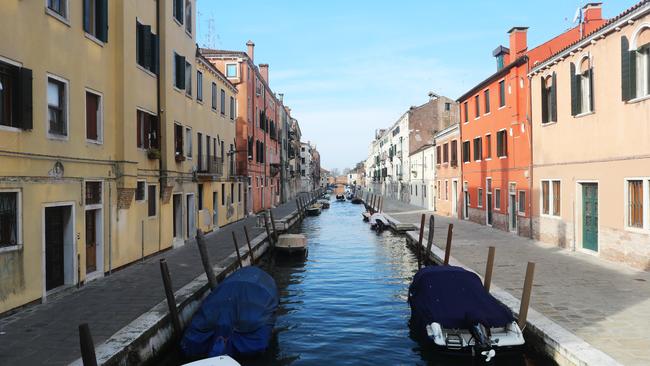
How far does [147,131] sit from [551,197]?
14642 millimetres

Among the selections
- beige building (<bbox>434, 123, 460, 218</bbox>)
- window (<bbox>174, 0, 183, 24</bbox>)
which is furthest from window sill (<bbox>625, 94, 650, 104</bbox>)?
beige building (<bbox>434, 123, 460, 218</bbox>)

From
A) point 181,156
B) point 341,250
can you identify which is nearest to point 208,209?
point 181,156

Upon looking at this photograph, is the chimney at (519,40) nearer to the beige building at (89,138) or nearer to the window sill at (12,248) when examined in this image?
the beige building at (89,138)

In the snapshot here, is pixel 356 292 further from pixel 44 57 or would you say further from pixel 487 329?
pixel 44 57

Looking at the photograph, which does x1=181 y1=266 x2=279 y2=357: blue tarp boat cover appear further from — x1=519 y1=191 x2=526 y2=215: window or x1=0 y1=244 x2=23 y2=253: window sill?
x1=519 y1=191 x2=526 y2=215: window

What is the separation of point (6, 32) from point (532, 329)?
425 inches

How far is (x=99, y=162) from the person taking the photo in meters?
12.6

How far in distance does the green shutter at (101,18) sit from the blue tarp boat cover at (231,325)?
756 cm

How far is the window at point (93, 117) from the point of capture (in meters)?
12.4

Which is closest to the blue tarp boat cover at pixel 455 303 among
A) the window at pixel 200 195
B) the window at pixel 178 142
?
the window at pixel 178 142

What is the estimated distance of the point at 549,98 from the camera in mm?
19016

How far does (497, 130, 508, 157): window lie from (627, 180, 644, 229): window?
34.4 feet

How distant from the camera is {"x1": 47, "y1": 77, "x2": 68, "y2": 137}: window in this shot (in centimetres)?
1069

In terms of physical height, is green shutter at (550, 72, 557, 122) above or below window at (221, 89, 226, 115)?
below
